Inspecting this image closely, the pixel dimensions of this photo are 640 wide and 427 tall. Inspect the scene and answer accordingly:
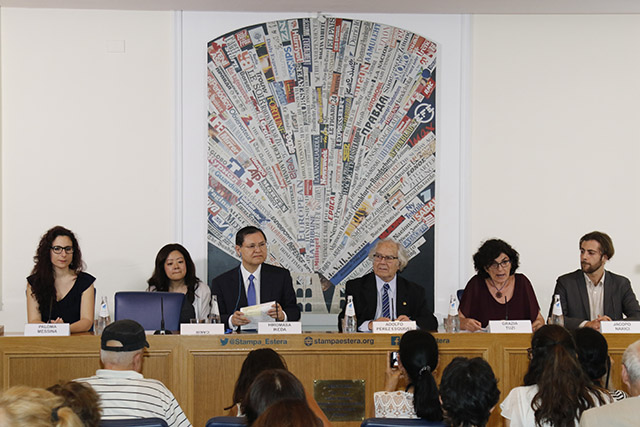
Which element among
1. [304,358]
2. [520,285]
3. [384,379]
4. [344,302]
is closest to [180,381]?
[304,358]

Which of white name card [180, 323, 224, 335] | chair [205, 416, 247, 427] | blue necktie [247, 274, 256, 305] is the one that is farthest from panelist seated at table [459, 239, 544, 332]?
chair [205, 416, 247, 427]

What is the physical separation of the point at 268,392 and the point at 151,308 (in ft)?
7.12

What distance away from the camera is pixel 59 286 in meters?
4.45

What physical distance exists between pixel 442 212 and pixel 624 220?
139 centimetres

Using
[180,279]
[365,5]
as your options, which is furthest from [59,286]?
[365,5]

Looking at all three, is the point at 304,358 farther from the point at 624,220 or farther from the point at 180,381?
the point at 624,220

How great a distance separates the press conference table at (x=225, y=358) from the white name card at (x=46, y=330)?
4 centimetres

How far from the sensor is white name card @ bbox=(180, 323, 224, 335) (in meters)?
3.83

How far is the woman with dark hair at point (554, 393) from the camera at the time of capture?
262 centimetres

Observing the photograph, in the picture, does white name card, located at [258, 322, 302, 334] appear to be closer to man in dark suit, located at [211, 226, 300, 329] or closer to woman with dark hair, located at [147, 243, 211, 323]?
man in dark suit, located at [211, 226, 300, 329]

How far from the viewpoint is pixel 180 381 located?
12.4 feet

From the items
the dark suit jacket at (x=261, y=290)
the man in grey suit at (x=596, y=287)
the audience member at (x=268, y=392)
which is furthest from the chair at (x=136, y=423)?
the man in grey suit at (x=596, y=287)

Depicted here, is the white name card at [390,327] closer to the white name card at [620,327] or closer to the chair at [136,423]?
the white name card at [620,327]

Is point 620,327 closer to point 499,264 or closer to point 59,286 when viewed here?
point 499,264
